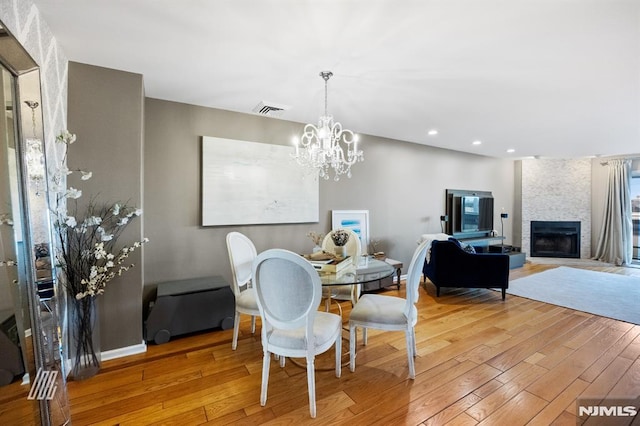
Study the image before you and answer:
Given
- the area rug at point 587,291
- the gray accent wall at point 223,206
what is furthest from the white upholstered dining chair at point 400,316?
the area rug at point 587,291

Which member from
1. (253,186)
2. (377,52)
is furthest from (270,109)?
(377,52)

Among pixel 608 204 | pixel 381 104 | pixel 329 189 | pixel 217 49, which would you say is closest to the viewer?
pixel 217 49

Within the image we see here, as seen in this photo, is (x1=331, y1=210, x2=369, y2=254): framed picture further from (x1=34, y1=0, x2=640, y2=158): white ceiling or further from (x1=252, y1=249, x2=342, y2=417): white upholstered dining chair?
(x1=252, y1=249, x2=342, y2=417): white upholstered dining chair

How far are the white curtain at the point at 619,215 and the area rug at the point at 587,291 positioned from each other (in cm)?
135

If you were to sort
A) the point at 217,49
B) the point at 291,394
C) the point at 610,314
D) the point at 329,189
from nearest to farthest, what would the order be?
the point at 291,394, the point at 217,49, the point at 610,314, the point at 329,189

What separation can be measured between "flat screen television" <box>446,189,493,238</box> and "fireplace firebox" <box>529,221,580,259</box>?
153 centimetres

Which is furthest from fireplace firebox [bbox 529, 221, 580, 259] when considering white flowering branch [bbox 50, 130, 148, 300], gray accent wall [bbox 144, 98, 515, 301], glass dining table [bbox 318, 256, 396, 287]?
white flowering branch [bbox 50, 130, 148, 300]

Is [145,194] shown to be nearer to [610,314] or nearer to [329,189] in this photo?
[329,189]

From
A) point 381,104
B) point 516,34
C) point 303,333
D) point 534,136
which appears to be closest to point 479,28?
point 516,34

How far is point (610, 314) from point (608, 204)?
4.46 metres

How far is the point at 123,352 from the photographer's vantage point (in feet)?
7.96

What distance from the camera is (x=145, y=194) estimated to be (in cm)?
297

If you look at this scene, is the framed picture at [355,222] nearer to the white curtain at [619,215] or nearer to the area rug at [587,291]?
the area rug at [587,291]

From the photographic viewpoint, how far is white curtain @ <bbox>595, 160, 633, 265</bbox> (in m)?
6.19
